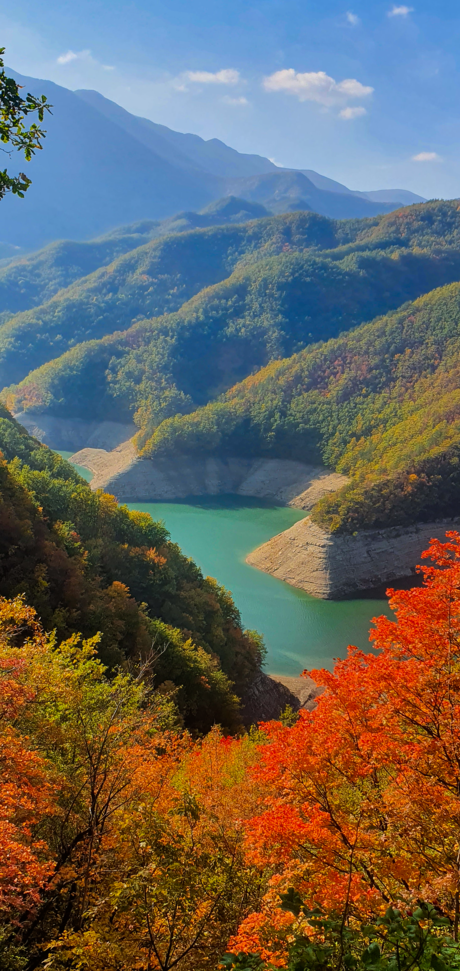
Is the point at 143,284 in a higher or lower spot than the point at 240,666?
higher

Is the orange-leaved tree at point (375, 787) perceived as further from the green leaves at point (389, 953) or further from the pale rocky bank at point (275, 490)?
the pale rocky bank at point (275, 490)

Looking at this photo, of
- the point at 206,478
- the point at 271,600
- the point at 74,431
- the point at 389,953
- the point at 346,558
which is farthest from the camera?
the point at 74,431

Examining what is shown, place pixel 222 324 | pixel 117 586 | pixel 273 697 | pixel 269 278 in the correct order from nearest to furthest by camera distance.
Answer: pixel 117 586
pixel 273 697
pixel 222 324
pixel 269 278

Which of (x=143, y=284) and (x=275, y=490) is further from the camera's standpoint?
(x=143, y=284)

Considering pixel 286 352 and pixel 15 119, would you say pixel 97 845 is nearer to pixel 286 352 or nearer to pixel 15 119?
pixel 15 119

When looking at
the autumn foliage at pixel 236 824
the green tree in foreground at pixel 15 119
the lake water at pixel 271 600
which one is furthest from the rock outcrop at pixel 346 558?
the green tree in foreground at pixel 15 119

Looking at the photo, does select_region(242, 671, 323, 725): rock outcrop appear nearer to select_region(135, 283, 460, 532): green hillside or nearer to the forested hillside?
select_region(135, 283, 460, 532): green hillside

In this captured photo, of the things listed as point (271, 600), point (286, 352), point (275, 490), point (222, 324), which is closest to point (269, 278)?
point (222, 324)
